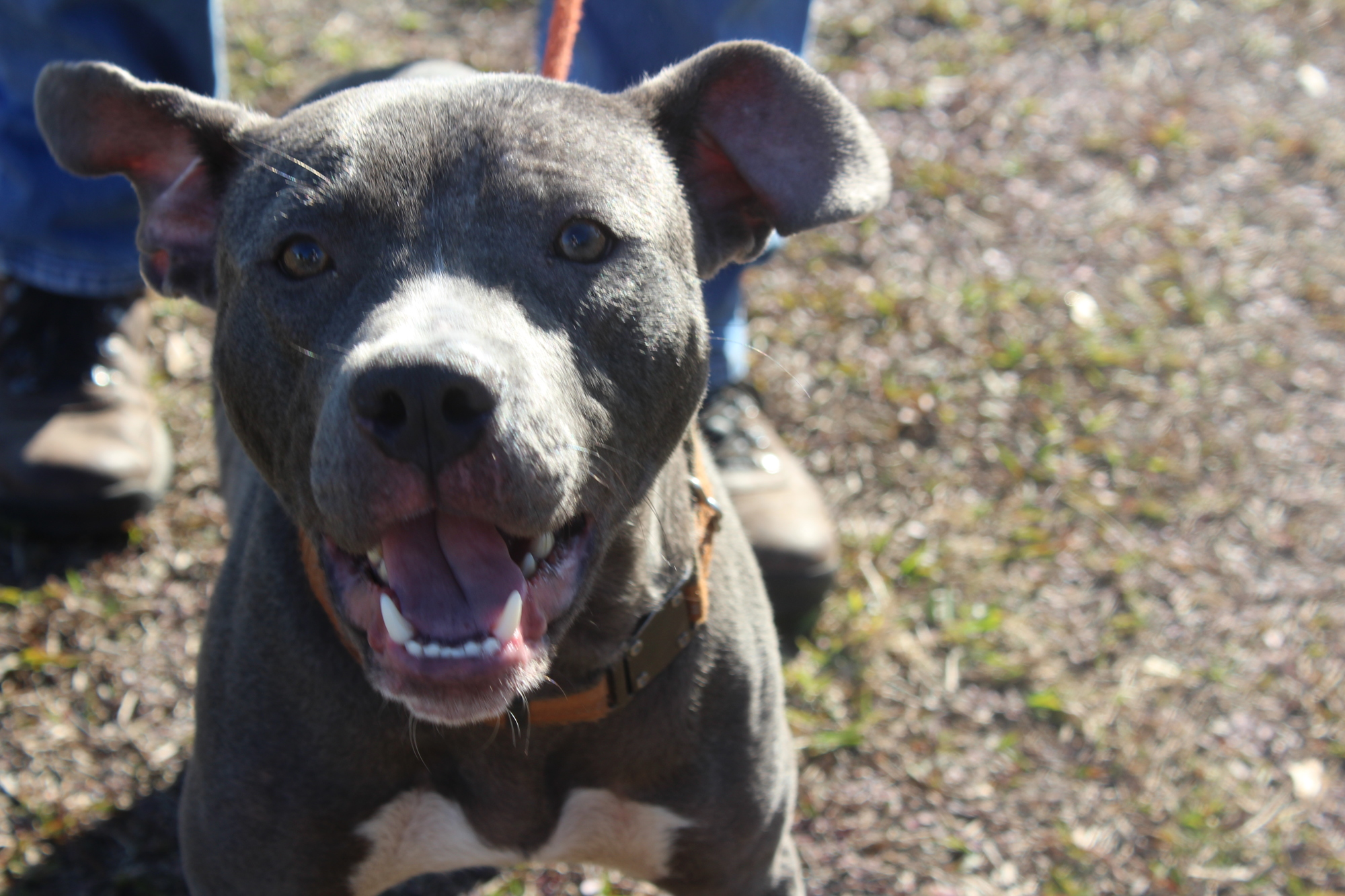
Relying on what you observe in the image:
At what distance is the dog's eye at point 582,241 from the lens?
6.98 ft

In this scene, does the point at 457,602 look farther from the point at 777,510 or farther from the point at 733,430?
the point at 733,430

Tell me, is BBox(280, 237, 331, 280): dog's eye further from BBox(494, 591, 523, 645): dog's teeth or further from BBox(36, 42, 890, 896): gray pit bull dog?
BBox(494, 591, 523, 645): dog's teeth

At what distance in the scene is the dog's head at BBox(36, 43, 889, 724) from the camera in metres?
1.92

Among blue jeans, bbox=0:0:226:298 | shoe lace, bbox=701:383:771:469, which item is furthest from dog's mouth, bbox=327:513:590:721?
blue jeans, bbox=0:0:226:298

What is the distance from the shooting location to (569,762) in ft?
8.45

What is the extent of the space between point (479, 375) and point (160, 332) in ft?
11.1

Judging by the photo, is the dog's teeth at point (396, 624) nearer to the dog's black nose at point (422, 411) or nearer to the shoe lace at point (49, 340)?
the dog's black nose at point (422, 411)

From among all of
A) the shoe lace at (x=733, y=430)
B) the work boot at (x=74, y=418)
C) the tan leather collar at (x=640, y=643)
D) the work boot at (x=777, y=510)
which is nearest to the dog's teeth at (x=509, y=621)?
the tan leather collar at (x=640, y=643)

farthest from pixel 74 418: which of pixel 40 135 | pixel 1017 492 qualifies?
pixel 1017 492

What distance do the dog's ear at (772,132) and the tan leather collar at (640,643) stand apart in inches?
25.4

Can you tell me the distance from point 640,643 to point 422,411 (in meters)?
0.86

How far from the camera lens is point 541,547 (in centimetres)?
218

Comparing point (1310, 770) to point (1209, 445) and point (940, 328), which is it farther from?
point (940, 328)

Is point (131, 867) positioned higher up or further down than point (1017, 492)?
higher up
